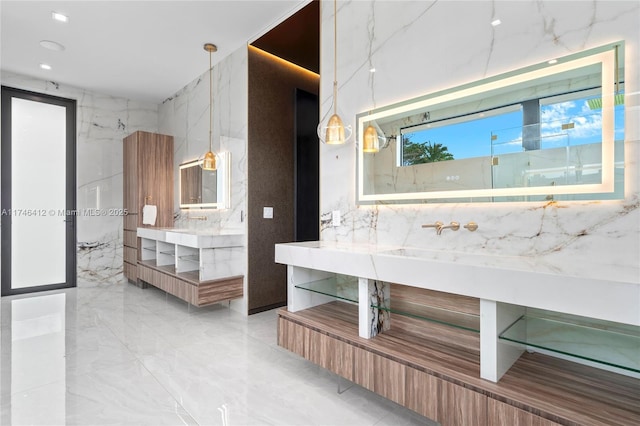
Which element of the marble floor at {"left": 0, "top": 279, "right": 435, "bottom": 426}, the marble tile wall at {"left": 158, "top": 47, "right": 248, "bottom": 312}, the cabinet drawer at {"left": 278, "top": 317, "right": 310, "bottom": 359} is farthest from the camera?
the marble tile wall at {"left": 158, "top": 47, "right": 248, "bottom": 312}

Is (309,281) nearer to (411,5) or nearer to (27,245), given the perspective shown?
(411,5)

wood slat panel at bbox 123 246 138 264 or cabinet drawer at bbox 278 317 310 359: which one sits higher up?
wood slat panel at bbox 123 246 138 264

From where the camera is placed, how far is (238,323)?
3.49 metres

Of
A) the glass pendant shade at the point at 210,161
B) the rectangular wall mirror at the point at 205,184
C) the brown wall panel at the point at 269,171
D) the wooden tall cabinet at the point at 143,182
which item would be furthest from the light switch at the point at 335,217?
the wooden tall cabinet at the point at 143,182

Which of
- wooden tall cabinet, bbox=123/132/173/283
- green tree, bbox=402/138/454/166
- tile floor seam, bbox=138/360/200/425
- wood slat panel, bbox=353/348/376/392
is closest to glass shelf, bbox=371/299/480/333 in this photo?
wood slat panel, bbox=353/348/376/392

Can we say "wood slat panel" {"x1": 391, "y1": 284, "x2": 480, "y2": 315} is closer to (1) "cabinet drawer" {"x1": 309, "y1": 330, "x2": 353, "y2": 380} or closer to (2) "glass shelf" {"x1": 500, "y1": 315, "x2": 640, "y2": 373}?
(2) "glass shelf" {"x1": 500, "y1": 315, "x2": 640, "y2": 373}

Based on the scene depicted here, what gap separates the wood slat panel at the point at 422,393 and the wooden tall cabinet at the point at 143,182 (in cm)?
445

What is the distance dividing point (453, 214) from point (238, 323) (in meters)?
2.50

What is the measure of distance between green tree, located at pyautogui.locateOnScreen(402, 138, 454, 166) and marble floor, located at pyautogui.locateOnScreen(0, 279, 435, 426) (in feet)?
4.81

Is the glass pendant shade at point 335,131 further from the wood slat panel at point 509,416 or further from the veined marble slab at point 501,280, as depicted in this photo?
the wood slat panel at point 509,416

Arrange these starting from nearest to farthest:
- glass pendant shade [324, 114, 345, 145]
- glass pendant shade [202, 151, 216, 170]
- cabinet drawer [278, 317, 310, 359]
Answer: cabinet drawer [278, 317, 310, 359]
glass pendant shade [324, 114, 345, 145]
glass pendant shade [202, 151, 216, 170]

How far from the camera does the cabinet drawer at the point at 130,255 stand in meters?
4.99

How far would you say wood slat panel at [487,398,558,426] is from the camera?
1222 millimetres

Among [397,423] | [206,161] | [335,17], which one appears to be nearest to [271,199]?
[206,161]
